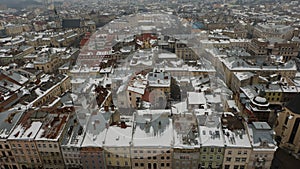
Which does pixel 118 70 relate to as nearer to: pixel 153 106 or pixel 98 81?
pixel 98 81

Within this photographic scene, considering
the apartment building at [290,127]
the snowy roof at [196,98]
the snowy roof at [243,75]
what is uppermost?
the snowy roof at [243,75]

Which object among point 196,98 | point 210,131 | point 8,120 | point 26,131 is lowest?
point 26,131

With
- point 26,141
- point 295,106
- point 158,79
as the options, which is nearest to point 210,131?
point 295,106

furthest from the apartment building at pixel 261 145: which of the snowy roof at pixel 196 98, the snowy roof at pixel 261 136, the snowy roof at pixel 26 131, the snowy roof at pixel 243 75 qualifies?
the snowy roof at pixel 26 131

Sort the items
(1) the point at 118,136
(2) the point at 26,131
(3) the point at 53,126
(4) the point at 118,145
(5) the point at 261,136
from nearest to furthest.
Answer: (4) the point at 118,145, (5) the point at 261,136, (1) the point at 118,136, (2) the point at 26,131, (3) the point at 53,126

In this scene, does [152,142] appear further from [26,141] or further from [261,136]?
[26,141]

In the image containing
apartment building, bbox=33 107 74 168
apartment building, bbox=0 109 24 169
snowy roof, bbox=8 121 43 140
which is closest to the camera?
apartment building, bbox=33 107 74 168

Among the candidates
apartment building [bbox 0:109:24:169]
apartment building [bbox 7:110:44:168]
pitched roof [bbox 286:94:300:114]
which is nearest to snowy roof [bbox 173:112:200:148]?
pitched roof [bbox 286:94:300:114]

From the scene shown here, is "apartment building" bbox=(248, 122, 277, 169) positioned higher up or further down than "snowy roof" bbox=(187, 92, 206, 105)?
further down

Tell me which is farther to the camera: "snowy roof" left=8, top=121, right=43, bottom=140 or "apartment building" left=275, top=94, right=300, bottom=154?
"apartment building" left=275, top=94, right=300, bottom=154

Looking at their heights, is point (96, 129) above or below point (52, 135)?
above

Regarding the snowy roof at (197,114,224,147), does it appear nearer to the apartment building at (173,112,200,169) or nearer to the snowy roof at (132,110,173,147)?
the apartment building at (173,112,200,169)

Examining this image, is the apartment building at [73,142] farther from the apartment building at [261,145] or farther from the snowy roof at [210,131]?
the apartment building at [261,145]
